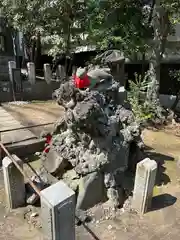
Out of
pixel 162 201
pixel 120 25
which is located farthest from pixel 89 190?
pixel 120 25

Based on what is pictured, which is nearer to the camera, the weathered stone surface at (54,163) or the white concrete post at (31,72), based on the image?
the weathered stone surface at (54,163)

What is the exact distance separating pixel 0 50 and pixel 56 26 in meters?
12.6

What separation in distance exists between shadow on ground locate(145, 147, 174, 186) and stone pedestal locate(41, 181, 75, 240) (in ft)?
9.84

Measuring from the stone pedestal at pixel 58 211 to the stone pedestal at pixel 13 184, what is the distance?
1.57 meters

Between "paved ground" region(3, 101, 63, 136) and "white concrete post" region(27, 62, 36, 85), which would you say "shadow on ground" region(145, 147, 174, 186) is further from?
"white concrete post" region(27, 62, 36, 85)

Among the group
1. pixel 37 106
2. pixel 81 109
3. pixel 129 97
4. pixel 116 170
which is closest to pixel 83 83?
pixel 81 109

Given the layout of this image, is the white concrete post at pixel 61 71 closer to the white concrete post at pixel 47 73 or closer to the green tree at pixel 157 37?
the white concrete post at pixel 47 73

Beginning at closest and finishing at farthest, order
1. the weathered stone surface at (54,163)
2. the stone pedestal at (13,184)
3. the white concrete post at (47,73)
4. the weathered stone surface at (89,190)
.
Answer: the stone pedestal at (13,184) → the weathered stone surface at (89,190) → the weathered stone surface at (54,163) → the white concrete post at (47,73)

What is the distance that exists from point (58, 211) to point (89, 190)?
1.80 metres

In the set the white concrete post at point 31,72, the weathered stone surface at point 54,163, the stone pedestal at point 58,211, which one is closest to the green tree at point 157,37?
the weathered stone surface at point 54,163

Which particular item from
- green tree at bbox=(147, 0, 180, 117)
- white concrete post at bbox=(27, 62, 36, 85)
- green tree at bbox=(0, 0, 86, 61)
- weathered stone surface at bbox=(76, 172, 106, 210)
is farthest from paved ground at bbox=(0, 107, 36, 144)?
green tree at bbox=(0, 0, 86, 61)

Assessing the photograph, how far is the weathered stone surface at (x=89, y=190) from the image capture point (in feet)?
13.3

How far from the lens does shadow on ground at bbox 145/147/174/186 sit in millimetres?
5130

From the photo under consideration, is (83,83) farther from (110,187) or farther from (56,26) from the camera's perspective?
(56,26)
